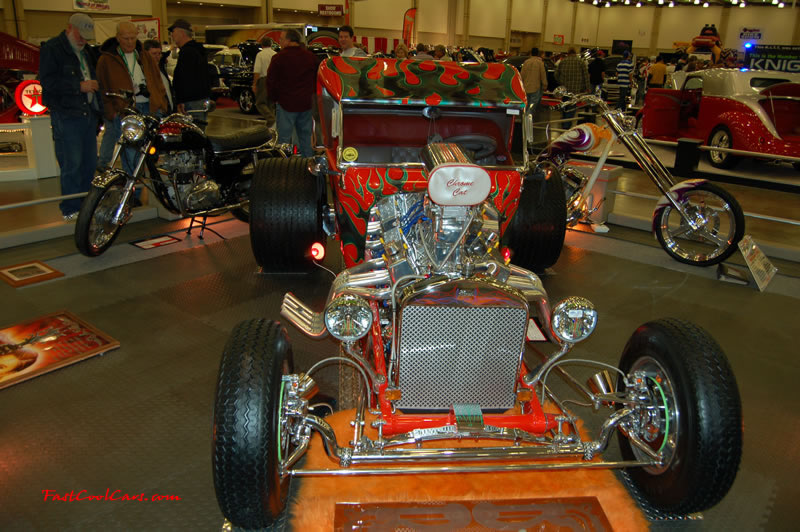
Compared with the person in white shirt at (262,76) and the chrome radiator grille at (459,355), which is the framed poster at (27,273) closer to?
the chrome radiator grille at (459,355)

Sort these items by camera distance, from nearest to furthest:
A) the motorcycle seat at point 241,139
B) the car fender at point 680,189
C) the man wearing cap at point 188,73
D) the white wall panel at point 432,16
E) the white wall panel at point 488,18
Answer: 1. the car fender at point 680,189
2. the motorcycle seat at point 241,139
3. the man wearing cap at point 188,73
4. the white wall panel at point 432,16
5. the white wall panel at point 488,18

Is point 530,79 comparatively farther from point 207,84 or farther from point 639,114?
point 207,84

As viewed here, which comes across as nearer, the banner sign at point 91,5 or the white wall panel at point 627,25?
the banner sign at point 91,5

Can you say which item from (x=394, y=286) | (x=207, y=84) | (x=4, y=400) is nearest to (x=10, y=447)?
(x=4, y=400)

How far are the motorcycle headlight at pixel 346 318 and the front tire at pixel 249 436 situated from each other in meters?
0.24

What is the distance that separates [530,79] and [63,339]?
28.9 feet

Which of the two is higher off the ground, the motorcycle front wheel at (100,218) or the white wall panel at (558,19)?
the white wall panel at (558,19)

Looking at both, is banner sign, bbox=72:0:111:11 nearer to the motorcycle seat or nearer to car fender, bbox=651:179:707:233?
the motorcycle seat

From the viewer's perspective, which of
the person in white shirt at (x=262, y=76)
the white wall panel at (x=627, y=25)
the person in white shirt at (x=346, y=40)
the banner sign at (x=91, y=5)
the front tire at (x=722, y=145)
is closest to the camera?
the person in white shirt at (x=346, y=40)

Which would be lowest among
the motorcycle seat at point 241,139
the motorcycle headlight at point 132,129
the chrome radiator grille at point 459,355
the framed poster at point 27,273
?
the framed poster at point 27,273

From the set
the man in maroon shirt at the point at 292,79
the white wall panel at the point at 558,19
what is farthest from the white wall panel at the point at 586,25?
the man in maroon shirt at the point at 292,79

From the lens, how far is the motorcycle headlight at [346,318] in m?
2.22

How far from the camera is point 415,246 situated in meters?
2.80

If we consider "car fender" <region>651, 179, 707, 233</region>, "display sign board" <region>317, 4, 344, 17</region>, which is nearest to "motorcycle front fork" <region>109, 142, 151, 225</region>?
"car fender" <region>651, 179, 707, 233</region>
